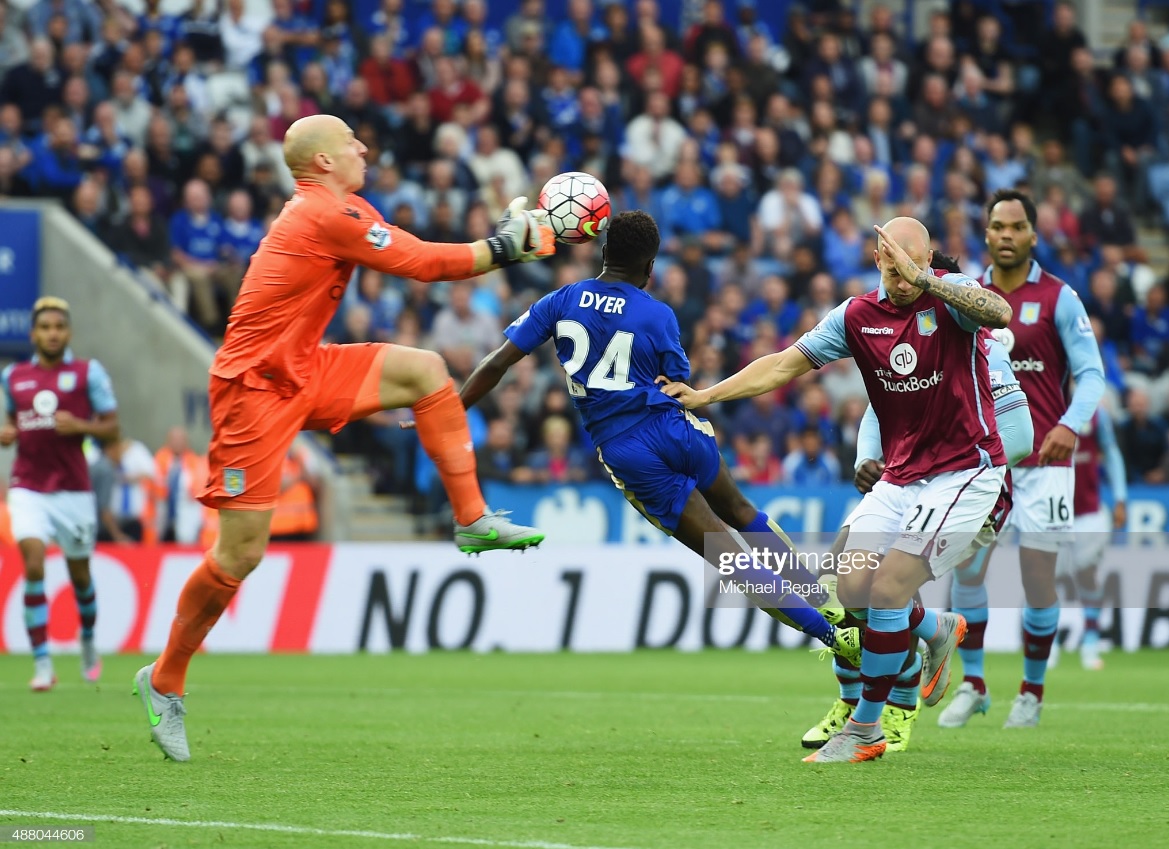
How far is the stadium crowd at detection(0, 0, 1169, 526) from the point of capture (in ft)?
66.5

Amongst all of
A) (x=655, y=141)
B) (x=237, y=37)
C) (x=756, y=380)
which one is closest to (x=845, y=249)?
(x=655, y=141)

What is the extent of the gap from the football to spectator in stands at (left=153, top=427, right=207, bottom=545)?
1107 centimetres

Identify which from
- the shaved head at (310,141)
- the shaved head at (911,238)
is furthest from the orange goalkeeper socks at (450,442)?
the shaved head at (911,238)

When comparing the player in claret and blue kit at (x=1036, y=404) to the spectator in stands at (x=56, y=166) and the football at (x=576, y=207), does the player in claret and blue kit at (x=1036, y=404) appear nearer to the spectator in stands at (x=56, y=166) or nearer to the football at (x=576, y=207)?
the football at (x=576, y=207)

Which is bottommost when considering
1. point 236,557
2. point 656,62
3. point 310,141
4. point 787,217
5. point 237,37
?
point 236,557

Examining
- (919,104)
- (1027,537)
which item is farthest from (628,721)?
(919,104)

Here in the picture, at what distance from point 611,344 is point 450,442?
113 centimetres

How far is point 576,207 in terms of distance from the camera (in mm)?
8688

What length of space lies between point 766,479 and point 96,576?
7.23m

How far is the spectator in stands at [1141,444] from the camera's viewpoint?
68.6ft

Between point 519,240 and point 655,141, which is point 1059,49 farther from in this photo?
point 519,240

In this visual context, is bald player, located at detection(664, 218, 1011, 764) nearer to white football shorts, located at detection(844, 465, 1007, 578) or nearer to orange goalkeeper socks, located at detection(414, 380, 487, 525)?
white football shorts, located at detection(844, 465, 1007, 578)

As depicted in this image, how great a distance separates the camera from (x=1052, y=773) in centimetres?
823

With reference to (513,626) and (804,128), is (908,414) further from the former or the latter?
(804,128)
